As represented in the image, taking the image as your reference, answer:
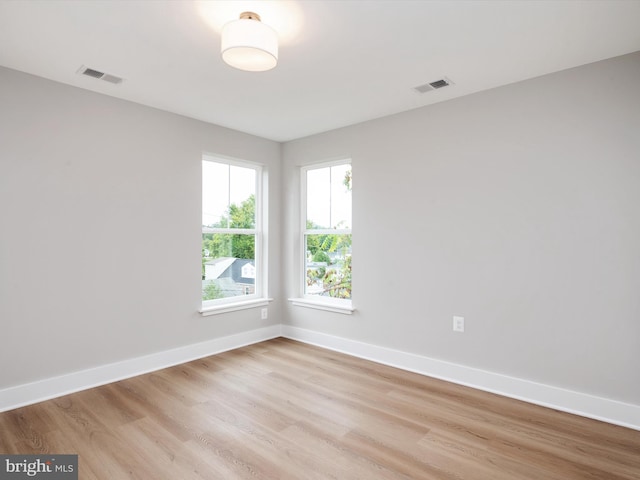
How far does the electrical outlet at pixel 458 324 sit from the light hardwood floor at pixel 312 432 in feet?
1.61

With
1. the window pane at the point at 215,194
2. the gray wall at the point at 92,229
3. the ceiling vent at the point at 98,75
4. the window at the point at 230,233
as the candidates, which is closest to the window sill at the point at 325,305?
the window at the point at 230,233

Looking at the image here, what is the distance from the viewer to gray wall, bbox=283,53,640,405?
8.41ft

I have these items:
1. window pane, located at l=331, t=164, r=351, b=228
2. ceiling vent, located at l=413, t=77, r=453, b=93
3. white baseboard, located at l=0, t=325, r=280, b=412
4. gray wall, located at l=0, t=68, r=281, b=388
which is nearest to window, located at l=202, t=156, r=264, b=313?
gray wall, located at l=0, t=68, r=281, b=388

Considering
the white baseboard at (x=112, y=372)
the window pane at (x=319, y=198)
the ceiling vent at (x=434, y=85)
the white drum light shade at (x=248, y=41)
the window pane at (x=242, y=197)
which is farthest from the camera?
the window pane at (x=319, y=198)

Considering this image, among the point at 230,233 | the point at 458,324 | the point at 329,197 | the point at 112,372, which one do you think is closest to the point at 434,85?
the point at 329,197

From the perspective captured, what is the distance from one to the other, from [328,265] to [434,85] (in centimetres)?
234

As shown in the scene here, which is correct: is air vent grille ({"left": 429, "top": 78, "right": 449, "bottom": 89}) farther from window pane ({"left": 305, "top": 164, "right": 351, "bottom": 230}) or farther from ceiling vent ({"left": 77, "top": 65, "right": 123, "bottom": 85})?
ceiling vent ({"left": 77, "top": 65, "right": 123, "bottom": 85})

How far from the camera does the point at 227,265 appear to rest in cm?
432

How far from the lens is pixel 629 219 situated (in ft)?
8.24

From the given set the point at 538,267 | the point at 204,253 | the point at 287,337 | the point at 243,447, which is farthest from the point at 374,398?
the point at 204,253

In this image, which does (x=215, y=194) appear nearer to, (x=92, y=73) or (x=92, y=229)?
(x=92, y=229)

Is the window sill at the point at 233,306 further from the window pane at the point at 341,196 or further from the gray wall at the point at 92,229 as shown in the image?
the window pane at the point at 341,196

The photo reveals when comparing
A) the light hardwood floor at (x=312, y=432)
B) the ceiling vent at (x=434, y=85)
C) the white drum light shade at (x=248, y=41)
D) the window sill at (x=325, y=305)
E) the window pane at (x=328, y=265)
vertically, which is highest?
the ceiling vent at (x=434, y=85)

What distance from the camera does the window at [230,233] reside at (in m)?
4.12
